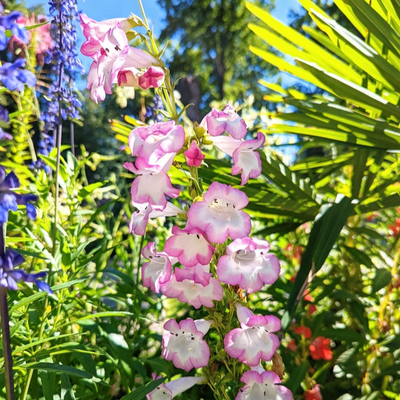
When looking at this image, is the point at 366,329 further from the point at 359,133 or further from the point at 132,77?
the point at 132,77

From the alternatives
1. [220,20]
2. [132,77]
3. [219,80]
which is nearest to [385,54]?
[132,77]

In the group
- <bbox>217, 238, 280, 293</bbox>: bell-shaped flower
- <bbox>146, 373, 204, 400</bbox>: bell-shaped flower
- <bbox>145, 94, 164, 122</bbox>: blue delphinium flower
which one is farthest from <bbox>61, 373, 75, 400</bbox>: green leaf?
<bbox>145, 94, 164, 122</bbox>: blue delphinium flower

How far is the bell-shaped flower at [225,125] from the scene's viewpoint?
1.78ft

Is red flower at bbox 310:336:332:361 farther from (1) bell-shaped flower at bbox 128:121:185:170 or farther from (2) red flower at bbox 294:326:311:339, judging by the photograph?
(1) bell-shaped flower at bbox 128:121:185:170

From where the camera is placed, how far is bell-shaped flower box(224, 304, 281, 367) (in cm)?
55

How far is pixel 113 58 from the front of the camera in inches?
22.7

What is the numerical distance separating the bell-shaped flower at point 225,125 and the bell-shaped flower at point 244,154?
2 centimetres

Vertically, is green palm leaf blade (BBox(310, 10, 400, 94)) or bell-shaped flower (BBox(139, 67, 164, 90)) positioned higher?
green palm leaf blade (BBox(310, 10, 400, 94))

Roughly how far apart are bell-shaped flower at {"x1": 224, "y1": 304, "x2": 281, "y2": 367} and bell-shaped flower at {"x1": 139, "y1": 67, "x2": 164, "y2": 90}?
0.33 meters

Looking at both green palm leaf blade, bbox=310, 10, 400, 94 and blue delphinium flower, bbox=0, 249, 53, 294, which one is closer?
blue delphinium flower, bbox=0, 249, 53, 294

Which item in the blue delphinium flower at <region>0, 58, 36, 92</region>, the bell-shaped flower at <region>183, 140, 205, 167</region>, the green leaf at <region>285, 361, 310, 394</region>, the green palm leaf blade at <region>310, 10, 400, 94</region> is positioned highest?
the green palm leaf blade at <region>310, 10, 400, 94</region>

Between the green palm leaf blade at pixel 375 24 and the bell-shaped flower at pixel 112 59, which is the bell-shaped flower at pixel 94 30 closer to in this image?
the bell-shaped flower at pixel 112 59

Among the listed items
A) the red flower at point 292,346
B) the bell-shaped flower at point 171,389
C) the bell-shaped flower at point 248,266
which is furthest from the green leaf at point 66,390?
the red flower at point 292,346

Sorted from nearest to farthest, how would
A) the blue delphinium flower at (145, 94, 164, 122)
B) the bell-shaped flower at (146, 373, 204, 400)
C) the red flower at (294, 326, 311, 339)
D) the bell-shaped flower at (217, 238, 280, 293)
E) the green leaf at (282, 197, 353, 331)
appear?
1. the bell-shaped flower at (217, 238, 280, 293)
2. the bell-shaped flower at (146, 373, 204, 400)
3. the green leaf at (282, 197, 353, 331)
4. the red flower at (294, 326, 311, 339)
5. the blue delphinium flower at (145, 94, 164, 122)
